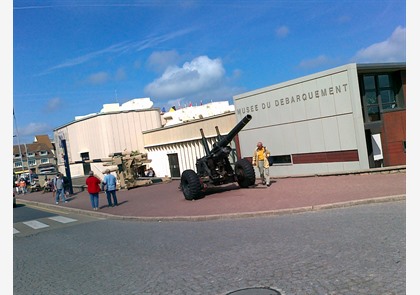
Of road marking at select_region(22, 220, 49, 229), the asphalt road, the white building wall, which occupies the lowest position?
road marking at select_region(22, 220, 49, 229)

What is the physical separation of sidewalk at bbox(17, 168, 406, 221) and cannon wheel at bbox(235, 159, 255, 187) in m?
0.32

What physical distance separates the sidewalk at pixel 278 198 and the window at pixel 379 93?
3.22m

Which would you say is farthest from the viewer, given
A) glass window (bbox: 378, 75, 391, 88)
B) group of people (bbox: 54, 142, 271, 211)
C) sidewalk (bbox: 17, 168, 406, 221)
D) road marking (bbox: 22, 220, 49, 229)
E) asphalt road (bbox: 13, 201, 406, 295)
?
glass window (bbox: 378, 75, 391, 88)

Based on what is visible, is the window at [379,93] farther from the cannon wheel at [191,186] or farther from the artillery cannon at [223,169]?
the cannon wheel at [191,186]

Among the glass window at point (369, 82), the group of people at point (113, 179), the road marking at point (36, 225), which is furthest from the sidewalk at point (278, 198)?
the glass window at point (369, 82)

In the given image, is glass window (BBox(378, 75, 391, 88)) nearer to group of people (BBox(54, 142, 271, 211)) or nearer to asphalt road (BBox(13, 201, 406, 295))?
group of people (BBox(54, 142, 271, 211))

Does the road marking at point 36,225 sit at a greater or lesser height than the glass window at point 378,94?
lesser

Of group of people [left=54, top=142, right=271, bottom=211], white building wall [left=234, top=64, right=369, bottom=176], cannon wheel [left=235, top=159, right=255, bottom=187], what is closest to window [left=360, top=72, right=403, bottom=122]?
white building wall [left=234, top=64, right=369, bottom=176]

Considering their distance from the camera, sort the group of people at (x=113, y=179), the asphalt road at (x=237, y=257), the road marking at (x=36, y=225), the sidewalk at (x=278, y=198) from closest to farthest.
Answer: the asphalt road at (x=237, y=257)
the sidewalk at (x=278, y=198)
the road marking at (x=36, y=225)
the group of people at (x=113, y=179)

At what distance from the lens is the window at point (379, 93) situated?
57.0ft

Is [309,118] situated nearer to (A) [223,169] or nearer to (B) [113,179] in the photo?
(A) [223,169]

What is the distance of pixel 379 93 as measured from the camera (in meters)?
17.7

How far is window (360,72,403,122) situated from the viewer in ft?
57.0

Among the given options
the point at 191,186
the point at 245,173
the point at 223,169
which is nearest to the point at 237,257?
the point at 191,186
